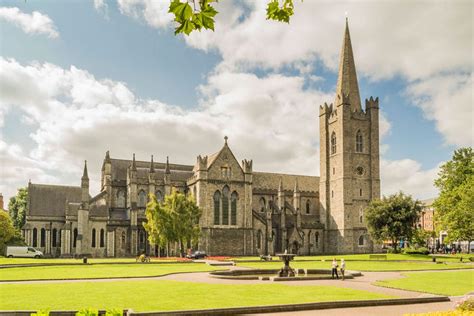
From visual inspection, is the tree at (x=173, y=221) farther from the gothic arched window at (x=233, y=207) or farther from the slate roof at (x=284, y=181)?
the slate roof at (x=284, y=181)

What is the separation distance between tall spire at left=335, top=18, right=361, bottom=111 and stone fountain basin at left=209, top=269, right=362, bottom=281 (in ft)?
174

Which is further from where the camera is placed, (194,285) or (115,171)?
(115,171)

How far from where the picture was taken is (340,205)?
8506 centimetres

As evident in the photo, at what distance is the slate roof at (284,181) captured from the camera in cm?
9100

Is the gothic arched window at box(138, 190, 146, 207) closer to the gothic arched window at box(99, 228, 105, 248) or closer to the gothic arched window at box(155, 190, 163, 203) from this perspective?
the gothic arched window at box(155, 190, 163, 203)

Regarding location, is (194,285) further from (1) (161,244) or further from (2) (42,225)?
(2) (42,225)

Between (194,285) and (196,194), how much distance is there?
4949 cm

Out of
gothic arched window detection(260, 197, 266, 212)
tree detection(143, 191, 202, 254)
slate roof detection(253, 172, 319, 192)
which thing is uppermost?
slate roof detection(253, 172, 319, 192)

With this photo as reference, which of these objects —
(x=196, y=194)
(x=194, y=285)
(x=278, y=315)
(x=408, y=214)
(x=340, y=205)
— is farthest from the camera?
(x=340, y=205)

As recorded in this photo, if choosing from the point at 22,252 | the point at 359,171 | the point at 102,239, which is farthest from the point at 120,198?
the point at 359,171

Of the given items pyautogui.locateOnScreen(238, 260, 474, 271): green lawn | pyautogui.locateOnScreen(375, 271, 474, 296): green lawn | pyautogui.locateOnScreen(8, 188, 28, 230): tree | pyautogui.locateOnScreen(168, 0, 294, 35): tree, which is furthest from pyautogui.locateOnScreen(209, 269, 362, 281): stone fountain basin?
pyautogui.locateOnScreen(8, 188, 28, 230): tree

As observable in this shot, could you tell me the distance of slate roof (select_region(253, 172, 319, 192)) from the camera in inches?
3583

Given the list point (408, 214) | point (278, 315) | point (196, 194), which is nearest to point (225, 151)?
point (196, 194)

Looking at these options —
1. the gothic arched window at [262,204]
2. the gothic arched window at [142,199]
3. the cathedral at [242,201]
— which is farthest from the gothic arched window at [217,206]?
the gothic arched window at [262,204]
